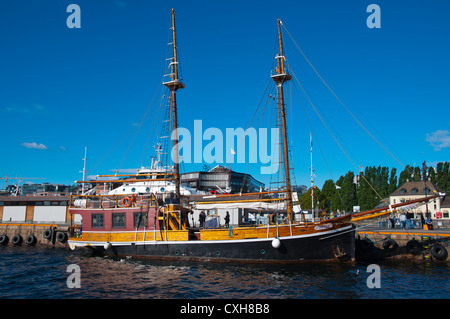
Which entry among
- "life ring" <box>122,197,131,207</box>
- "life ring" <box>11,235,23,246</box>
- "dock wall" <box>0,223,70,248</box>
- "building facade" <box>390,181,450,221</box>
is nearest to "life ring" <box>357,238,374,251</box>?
"life ring" <box>122,197,131,207</box>

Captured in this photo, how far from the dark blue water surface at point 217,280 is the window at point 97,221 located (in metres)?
3.49

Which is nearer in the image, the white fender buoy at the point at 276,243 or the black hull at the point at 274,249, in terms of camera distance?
the white fender buoy at the point at 276,243

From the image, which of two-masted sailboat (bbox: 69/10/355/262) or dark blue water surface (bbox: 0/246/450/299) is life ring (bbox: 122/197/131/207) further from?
dark blue water surface (bbox: 0/246/450/299)

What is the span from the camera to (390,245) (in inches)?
1048

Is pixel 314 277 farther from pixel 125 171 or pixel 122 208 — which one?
pixel 125 171

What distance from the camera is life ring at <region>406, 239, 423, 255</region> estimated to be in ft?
82.8

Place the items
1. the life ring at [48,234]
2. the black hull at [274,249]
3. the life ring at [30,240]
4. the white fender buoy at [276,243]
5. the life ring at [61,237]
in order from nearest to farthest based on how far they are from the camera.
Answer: the white fender buoy at [276,243] < the black hull at [274,249] < the life ring at [61,237] < the life ring at [48,234] < the life ring at [30,240]

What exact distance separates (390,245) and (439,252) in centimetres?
352

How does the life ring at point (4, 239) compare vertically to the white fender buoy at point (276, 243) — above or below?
below

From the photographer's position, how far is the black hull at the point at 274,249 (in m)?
21.8

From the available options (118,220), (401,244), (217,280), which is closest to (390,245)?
(401,244)

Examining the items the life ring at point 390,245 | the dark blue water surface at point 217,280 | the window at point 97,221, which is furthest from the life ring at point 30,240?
the life ring at point 390,245

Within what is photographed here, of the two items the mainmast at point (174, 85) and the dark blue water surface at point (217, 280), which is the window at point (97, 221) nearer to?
the dark blue water surface at point (217, 280)
